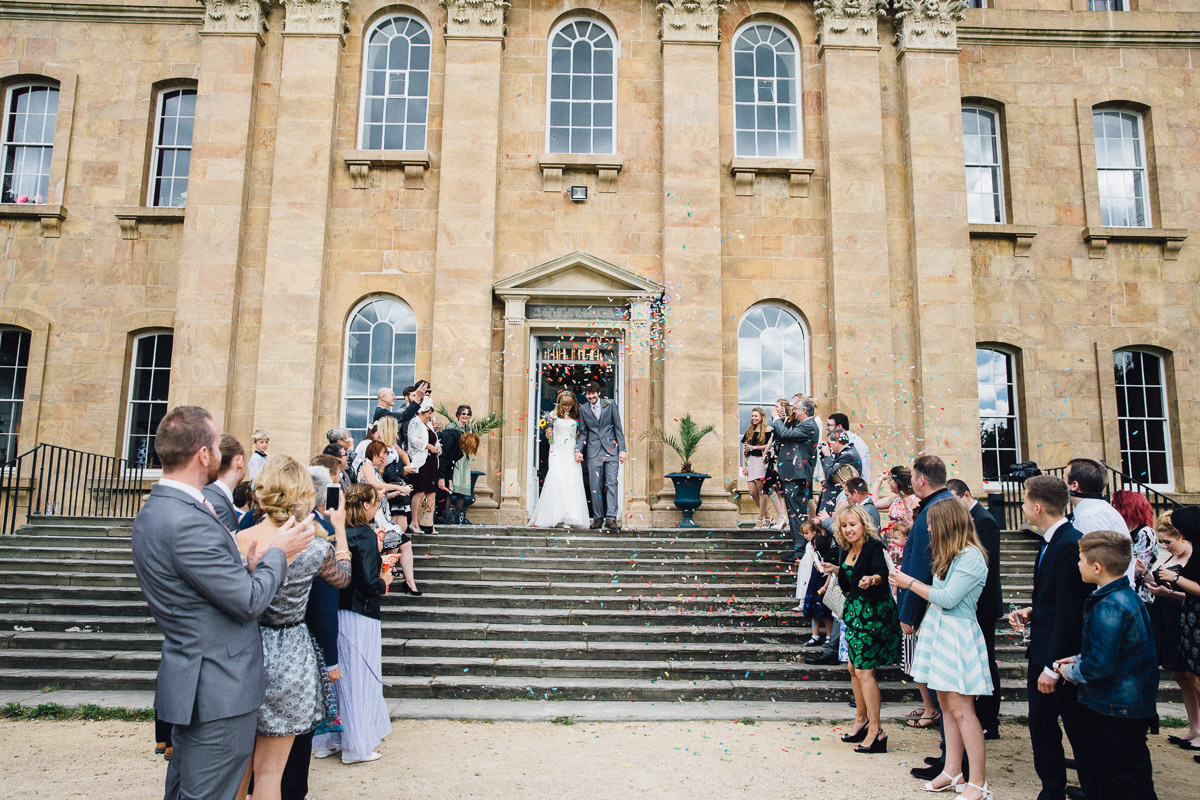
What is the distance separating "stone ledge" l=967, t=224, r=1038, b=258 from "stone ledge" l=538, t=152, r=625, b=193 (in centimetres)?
645

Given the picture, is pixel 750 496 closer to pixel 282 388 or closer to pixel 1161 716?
pixel 1161 716

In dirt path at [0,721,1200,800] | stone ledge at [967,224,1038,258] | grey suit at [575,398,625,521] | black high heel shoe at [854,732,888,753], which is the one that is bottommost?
dirt path at [0,721,1200,800]

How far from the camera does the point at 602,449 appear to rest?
37.8ft

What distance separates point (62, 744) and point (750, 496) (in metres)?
9.76

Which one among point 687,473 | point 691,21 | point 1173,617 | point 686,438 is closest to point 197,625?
point 1173,617

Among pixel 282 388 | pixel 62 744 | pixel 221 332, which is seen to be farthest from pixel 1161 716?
pixel 221 332

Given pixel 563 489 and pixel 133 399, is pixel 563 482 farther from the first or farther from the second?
pixel 133 399

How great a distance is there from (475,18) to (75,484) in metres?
10.2

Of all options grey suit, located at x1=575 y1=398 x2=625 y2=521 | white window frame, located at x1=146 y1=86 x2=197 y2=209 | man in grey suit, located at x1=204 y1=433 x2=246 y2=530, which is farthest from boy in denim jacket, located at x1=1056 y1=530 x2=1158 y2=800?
white window frame, located at x1=146 y1=86 x2=197 y2=209

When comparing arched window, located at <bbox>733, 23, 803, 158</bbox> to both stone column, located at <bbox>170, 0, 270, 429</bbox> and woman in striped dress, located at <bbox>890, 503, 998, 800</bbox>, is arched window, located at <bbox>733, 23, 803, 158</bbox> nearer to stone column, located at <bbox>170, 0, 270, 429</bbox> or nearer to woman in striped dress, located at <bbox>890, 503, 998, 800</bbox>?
stone column, located at <bbox>170, 0, 270, 429</bbox>

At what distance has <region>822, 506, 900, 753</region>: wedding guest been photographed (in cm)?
586

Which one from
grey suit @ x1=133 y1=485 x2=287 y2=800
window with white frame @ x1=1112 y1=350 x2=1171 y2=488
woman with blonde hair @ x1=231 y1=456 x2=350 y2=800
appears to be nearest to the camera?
grey suit @ x1=133 y1=485 x2=287 y2=800

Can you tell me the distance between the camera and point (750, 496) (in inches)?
526

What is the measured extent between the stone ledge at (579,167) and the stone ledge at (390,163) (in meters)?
1.99
